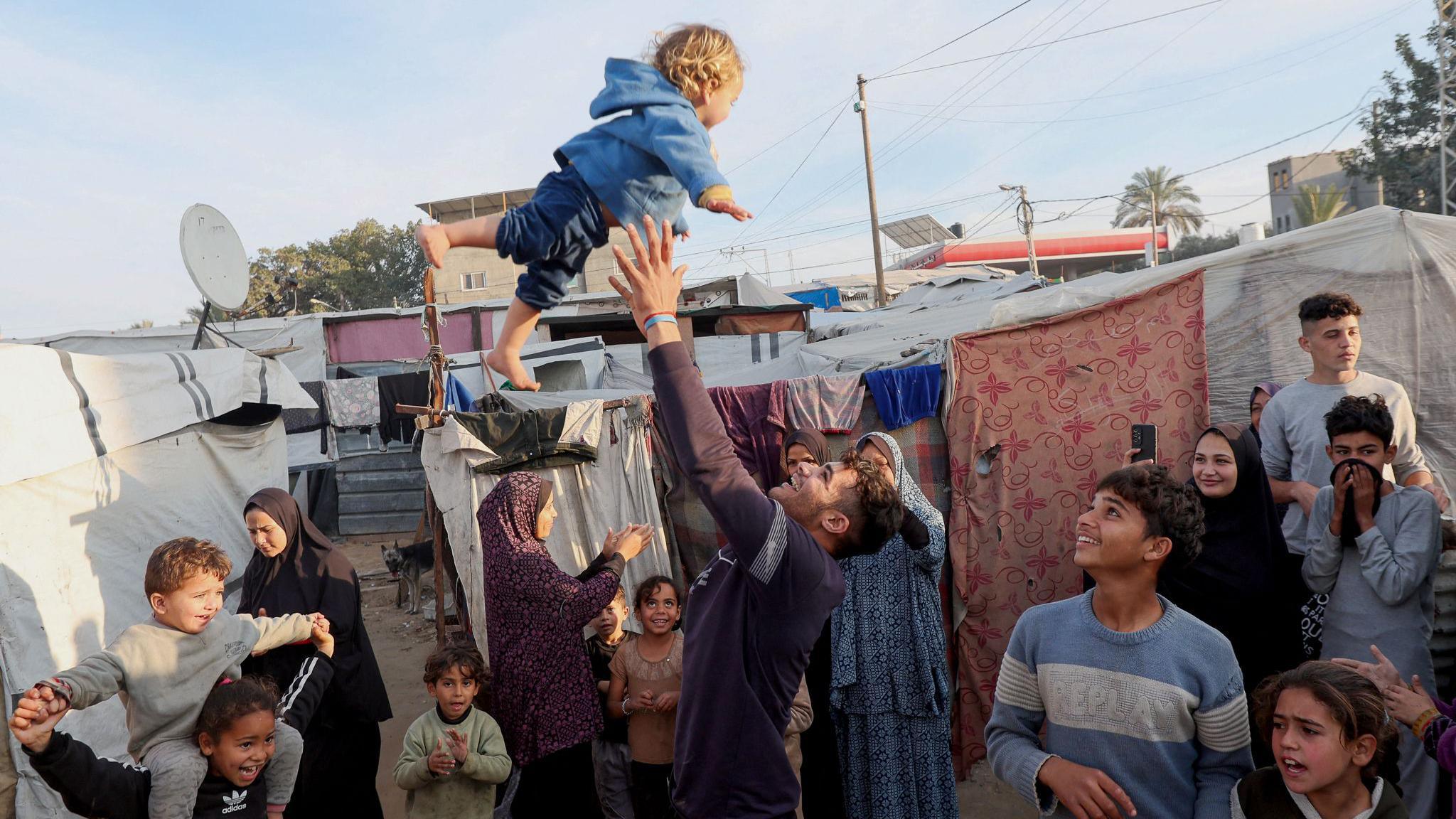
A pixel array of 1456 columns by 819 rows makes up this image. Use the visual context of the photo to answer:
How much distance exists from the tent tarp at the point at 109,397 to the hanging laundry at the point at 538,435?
4.03ft

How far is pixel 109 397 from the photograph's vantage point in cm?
376

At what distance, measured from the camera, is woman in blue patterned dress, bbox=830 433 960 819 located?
2.97 m

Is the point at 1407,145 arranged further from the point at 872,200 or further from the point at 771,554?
the point at 771,554

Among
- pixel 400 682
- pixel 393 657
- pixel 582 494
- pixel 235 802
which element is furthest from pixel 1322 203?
pixel 235 802

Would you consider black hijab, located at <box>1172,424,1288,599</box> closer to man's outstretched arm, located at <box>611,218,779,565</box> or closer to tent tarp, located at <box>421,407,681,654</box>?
man's outstretched arm, located at <box>611,218,779,565</box>

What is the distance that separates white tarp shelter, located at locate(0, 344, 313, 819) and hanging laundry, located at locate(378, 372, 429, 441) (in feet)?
15.6

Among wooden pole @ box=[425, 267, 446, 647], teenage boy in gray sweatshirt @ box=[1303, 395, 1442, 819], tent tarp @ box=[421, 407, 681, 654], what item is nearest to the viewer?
wooden pole @ box=[425, 267, 446, 647]

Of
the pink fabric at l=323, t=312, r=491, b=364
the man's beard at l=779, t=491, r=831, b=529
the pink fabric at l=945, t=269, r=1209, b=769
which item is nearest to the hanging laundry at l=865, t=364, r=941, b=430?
the pink fabric at l=945, t=269, r=1209, b=769

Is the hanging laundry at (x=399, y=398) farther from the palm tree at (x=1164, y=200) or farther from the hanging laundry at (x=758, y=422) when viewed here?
the palm tree at (x=1164, y=200)

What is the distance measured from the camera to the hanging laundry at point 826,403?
14.3 feet

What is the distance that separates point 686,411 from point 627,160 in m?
0.50

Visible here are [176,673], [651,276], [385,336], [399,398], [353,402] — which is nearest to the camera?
[651,276]

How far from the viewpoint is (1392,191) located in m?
16.0

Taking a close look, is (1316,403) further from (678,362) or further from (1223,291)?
(678,362)
